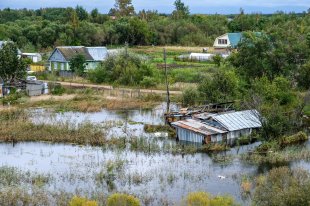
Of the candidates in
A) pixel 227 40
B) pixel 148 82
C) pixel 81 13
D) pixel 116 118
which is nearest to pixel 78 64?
pixel 148 82

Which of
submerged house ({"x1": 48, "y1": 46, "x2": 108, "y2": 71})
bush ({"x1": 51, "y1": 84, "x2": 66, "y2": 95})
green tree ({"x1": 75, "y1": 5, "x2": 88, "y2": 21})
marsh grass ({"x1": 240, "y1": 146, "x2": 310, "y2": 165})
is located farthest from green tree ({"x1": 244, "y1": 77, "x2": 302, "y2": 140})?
green tree ({"x1": 75, "y1": 5, "x2": 88, "y2": 21})

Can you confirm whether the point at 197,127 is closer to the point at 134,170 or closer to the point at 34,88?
the point at 134,170

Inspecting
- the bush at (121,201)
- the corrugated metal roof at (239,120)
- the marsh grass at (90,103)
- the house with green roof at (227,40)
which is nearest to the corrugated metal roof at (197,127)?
the corrugated metal roof at (239,120)

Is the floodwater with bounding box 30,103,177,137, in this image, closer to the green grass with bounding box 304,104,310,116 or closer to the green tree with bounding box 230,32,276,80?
the green tree with bounding box 230,32,276,80

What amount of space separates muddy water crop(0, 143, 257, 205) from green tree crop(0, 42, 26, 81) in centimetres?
1279

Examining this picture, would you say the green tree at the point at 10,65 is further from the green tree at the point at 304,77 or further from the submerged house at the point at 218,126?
the green tree at the point at 304,77

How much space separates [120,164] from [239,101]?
8.56m

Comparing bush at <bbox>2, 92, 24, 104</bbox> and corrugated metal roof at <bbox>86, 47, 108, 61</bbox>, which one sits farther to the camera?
corrugated metal roof at <bbox>86, 47, 108, 61</bbox>

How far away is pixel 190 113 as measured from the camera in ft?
83.5

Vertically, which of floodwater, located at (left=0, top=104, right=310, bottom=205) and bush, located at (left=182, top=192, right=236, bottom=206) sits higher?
bush, located at (left=182, top=192, right=236, bottom=206)

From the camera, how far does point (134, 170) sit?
19266 millimetres

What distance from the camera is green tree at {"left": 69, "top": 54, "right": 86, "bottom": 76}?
133 ft

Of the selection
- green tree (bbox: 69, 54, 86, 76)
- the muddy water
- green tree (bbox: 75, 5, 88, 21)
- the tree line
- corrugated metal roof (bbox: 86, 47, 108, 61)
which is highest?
green tree (bbox: 75, 5, 88, 21)

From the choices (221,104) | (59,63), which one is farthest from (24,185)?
(59,63)
